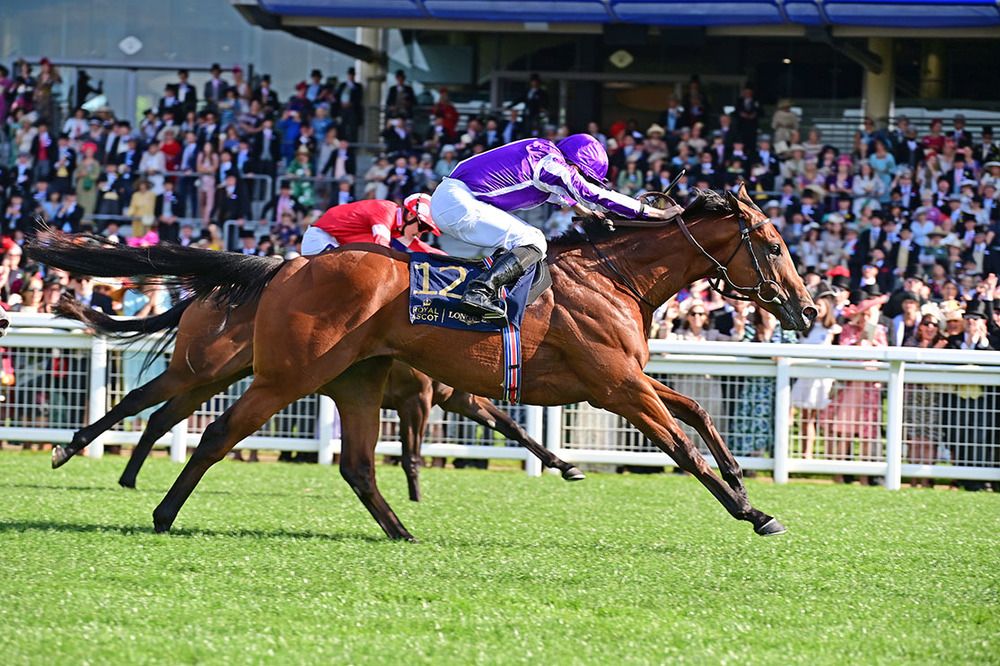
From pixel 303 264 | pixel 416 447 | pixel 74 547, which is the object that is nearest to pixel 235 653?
pixel 74 547

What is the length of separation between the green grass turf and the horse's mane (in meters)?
1.43

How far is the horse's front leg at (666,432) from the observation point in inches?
253

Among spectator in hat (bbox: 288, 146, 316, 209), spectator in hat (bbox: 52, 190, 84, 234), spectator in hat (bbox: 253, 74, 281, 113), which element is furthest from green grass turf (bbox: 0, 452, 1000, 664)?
spectator in hat (bbox: 253, 74, 281, 113)

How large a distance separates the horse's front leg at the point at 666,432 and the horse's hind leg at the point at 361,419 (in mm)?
1124

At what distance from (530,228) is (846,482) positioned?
5170 mm

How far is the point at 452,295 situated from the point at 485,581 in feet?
4.69

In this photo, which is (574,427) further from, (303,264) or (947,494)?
(303,264)

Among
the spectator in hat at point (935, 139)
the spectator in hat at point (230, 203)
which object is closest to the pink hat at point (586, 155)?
the spectator in hat at point (935, 139)

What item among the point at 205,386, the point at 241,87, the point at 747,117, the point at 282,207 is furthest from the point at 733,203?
the point at 241,87

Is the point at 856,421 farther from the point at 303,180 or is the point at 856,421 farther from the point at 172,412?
the point at 303,180

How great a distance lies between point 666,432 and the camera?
254 inches

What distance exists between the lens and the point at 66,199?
18.2 metres

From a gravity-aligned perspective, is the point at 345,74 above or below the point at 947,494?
above

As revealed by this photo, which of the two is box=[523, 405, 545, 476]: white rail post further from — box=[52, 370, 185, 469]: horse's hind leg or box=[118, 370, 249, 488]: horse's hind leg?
box=[52, 370, 185, 469]: horse's hind leg
